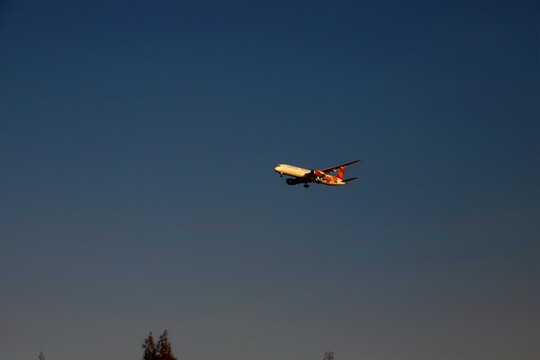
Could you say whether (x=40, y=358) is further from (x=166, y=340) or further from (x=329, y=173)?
(x=329, y=173)

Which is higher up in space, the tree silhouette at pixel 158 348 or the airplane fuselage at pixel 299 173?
the airplane fuselage at pixel 299 173

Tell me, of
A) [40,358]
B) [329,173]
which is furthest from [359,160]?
[40,358]

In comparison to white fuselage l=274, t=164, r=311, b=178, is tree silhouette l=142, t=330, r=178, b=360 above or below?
below

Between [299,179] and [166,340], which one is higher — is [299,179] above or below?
above

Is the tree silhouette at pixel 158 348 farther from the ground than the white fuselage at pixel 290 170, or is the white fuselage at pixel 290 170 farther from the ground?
the white fuselage at pixel 290 170

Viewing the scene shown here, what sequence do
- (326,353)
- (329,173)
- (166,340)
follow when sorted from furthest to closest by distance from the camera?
(329,173) → (326,353) → (166,340)

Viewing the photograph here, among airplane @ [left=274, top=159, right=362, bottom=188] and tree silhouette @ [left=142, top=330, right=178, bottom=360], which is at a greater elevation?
airplane @ [left=274, top=159, right=362, bottom=188]

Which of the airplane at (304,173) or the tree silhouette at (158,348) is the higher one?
the airplane at (304,173)

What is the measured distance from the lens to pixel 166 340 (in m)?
100

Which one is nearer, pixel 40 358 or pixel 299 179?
pixel 40 358

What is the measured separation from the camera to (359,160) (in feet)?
426

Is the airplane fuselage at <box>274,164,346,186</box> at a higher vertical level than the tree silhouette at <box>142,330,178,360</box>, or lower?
higher

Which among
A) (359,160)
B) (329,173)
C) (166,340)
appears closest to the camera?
(166,340)

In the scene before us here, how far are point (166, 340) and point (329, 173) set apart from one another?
51.7m
